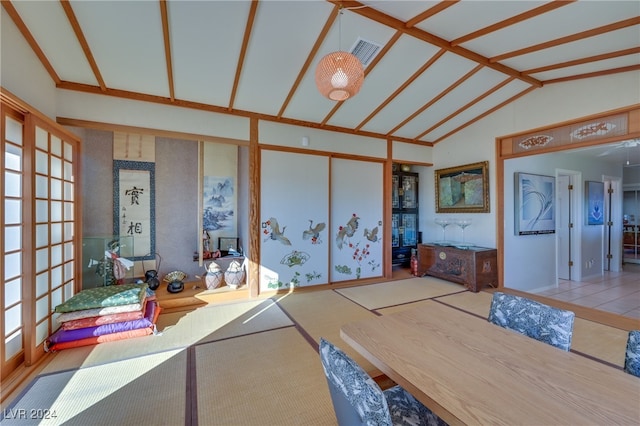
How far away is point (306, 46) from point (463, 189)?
3697mm

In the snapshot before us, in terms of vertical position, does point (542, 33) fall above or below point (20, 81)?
above

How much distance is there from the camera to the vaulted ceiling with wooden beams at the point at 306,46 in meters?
2.32

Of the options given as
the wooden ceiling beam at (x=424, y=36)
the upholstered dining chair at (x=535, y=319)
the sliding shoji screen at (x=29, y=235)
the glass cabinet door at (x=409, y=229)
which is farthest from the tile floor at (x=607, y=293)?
the sliding shoji screen at (x=29, y=235)

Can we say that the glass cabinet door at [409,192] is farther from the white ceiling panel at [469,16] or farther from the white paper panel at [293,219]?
the white ceiling panel at [469,16]

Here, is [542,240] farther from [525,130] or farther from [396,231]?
[396,231]

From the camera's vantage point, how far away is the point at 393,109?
4184mm

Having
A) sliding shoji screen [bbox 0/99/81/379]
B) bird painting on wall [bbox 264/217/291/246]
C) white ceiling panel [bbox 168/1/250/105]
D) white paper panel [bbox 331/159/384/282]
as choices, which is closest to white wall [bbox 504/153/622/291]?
white paper panel [bbox 331/159/384/282]

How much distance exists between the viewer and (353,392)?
3.02 feet

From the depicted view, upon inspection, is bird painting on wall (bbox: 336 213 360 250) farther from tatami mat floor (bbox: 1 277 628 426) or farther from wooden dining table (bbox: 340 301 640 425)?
wooden dining table (bbox: 340 301 640 425)

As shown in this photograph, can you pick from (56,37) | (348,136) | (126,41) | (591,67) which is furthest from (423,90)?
(56,37)

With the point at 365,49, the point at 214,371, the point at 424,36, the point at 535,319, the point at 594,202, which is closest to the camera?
the point at 535,319

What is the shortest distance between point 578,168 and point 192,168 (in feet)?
24.0

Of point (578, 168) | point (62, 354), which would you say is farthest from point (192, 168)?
point (578, 168)

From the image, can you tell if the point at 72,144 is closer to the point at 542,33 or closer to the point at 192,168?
the point at 192,168
